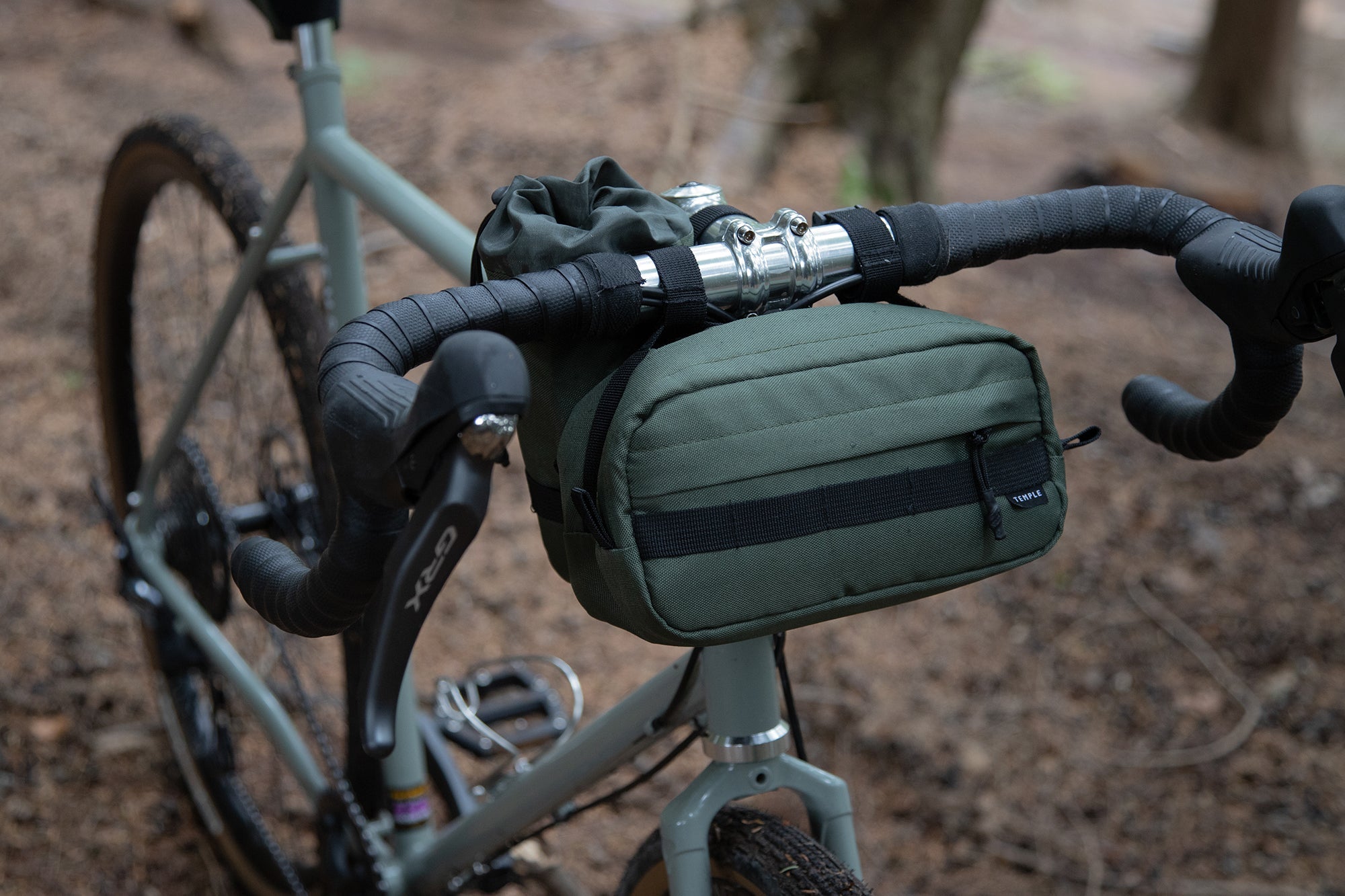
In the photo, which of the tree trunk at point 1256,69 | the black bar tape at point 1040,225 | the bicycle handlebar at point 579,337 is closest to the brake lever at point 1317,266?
the bicycle handlebar at point 579,337

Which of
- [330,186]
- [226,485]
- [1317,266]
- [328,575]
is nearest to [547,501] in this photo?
[328,575]

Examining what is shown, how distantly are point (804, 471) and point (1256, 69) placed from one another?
28.5ft

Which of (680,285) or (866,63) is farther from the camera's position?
(866,63)

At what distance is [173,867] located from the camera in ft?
6.88

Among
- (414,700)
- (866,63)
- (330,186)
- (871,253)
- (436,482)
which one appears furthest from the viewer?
(866,63)

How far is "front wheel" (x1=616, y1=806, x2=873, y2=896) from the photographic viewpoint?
958 millimetres

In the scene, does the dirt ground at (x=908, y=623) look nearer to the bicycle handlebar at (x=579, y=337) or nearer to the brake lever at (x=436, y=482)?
the bicycle handlebar at (x=579, y=337)

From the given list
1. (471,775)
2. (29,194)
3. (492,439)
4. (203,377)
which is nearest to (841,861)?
(492,439)

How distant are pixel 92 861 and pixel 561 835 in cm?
85

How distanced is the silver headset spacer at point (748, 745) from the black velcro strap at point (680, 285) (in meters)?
→ 0.39

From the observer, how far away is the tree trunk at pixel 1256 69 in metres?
7.86

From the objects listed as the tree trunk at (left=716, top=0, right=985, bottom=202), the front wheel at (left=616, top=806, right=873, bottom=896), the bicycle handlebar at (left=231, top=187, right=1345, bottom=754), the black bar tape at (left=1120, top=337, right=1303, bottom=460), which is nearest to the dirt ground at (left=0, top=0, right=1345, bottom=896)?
the tree trunk at (left=716, top=0, right=985, bottom=202)

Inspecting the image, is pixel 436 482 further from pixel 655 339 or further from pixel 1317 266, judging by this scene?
pixel 1317 266

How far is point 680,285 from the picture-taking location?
31.2 inches
